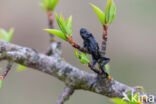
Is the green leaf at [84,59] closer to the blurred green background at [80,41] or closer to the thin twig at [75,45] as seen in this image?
the thin twig at [75,45]

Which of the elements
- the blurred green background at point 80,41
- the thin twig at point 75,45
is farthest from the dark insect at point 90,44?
the blurred green background at point 80,41

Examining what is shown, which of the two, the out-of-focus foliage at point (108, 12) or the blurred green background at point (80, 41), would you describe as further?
the blurred green background at point (80, 41)

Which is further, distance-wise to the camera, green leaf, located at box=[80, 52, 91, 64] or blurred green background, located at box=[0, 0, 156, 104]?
blurred green background, located at box=[0, 0, 156, 104]

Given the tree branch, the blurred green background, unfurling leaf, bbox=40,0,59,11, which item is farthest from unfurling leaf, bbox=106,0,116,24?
the blurred green background

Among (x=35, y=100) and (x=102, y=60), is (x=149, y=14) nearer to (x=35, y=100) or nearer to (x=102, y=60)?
(x=35, y=100)

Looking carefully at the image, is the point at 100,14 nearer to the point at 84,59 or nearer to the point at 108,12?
the point at 108,12

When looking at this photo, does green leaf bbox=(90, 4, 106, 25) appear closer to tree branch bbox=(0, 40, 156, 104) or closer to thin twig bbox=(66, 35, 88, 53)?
thin twig bbox=(66, 35, 88, 53)

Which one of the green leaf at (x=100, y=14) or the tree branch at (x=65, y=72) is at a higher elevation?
the green leaf at (x=100, y=14)

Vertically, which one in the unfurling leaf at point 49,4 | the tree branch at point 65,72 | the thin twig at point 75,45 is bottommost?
the tree branch at point 65,72
